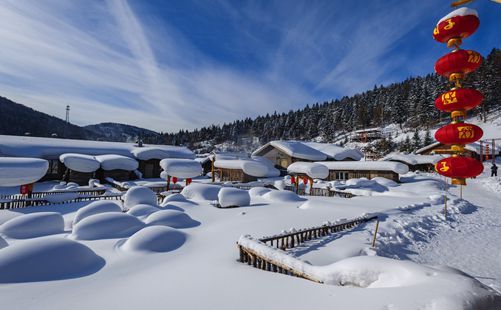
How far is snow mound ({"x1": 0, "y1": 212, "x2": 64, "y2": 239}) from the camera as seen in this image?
26.6 feet

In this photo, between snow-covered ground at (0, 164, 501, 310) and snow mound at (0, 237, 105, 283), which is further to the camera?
snow mound at (0, 237, 105, 283)

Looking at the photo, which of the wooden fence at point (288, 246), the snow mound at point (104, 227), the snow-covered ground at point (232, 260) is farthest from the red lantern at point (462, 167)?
the snow mound at point (104, 227)

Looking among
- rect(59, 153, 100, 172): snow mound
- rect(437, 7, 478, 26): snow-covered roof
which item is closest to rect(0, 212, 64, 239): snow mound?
rect(437, 7, 478, 26): snow-covered roof

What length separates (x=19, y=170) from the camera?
12344 mm

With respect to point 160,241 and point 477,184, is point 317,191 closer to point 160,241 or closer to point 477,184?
point 160,241

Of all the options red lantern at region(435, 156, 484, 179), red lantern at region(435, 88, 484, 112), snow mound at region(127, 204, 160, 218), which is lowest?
snow mound at region(127, 204, 160, 218)

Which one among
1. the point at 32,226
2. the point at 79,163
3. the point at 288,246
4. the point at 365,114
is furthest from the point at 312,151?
the point at 365,114

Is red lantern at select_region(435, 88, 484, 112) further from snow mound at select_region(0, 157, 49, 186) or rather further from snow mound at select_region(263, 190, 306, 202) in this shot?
snow mound at select_region(0, 157, 49, 186)

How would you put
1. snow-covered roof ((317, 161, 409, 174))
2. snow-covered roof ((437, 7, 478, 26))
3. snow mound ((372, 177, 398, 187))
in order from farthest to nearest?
snow-covered roof ((317, 161, 409, 174))
snow mound ((372, 177, 398, 187))
snow-covered roof ((437, 7, 478, 26))

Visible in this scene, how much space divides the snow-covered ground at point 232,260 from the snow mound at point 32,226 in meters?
0.04

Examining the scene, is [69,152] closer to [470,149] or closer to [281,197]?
[281,197]

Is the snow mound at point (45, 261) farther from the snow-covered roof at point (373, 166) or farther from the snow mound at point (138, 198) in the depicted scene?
the snow-covered roof at point (373, 166)

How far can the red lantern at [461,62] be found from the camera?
6.42 metres

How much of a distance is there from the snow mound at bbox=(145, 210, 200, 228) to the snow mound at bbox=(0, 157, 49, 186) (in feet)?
27.1
